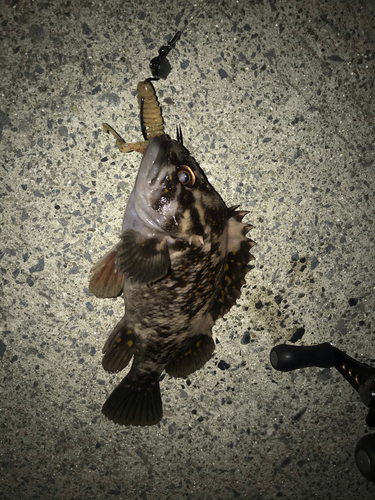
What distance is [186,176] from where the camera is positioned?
1.24 m

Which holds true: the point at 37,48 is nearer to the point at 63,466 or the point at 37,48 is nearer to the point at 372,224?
the point at 372,224

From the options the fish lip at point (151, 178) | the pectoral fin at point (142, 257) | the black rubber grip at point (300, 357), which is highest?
the fish lip at point (151, 178)

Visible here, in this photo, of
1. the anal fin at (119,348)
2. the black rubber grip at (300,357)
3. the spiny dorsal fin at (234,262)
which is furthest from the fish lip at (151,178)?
the black rubber grip at (300,357)

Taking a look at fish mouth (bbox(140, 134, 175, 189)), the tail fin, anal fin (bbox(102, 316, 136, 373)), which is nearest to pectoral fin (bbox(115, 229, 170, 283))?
fish mouth (bbox(140, 134, 175, 189))

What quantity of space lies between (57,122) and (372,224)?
197 centimetres

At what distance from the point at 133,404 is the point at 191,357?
0.40 metres

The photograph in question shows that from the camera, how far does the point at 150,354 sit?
150 cm

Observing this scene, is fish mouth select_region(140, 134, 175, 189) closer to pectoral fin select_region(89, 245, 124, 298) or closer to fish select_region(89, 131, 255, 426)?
fish select_region(89, 131, 255, 426)

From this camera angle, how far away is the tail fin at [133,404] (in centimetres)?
157

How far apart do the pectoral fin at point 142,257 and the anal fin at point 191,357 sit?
1.80 feet

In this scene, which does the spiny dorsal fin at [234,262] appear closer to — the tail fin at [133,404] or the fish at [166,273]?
the fish at [166,273]

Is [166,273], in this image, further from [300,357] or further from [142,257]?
[300,357]

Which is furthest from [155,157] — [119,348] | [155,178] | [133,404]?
[133,404]

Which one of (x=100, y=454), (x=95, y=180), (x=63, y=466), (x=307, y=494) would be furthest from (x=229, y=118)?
(x=307, y=494)
